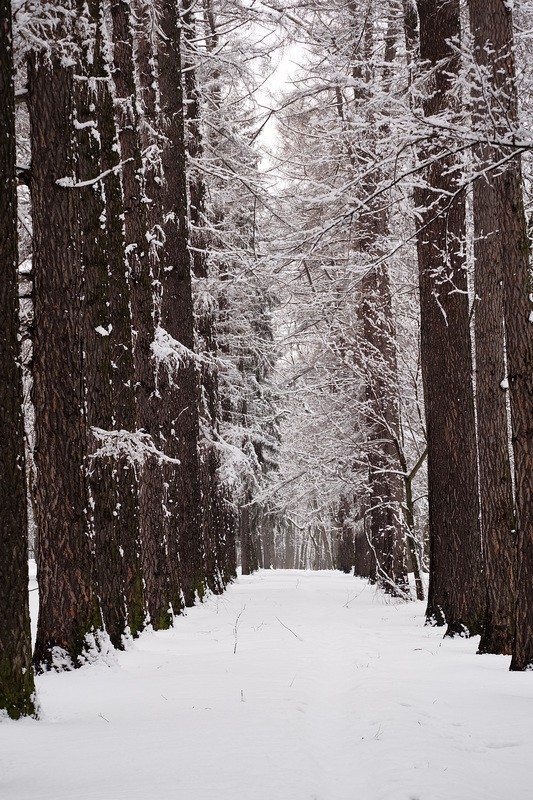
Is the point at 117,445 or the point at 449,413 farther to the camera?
the point at 449,413

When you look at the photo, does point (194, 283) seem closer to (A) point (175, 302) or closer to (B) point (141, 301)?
(A) point (175, 302)

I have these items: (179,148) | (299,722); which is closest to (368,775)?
(299,722)

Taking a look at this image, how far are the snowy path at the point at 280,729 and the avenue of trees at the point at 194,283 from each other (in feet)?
1.89

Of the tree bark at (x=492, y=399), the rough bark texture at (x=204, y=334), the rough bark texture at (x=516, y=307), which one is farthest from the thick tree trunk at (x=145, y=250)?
the rough bark texture at (x=516, y=307)

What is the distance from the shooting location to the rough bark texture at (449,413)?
30.6 feet

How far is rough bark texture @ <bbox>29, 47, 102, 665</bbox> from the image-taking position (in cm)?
675

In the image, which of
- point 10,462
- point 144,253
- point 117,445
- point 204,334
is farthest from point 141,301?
point 204,334

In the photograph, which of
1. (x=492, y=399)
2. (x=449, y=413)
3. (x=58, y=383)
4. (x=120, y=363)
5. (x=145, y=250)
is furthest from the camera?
(x=145, y=250)

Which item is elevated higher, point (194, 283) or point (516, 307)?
point (194, 283)

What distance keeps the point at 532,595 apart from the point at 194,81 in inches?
463

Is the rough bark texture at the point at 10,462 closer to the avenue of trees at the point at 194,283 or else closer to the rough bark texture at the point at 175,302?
the avenue of trees at the point at 194,283

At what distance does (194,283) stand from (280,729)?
42.0 ft

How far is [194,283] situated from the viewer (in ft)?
53.6

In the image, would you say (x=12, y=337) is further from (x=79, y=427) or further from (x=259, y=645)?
(x=259, y=645)
